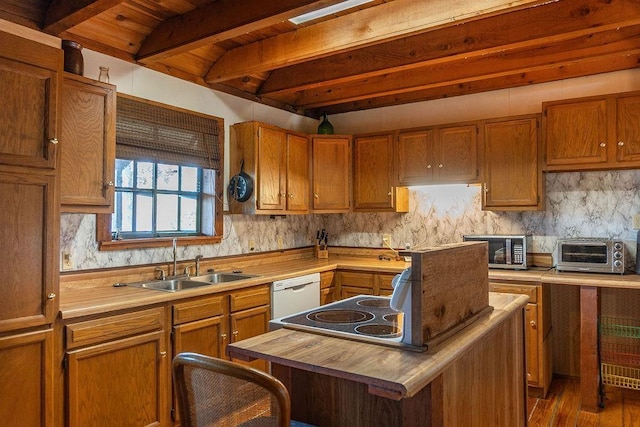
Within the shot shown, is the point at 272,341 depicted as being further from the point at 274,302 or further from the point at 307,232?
the point at 307,232

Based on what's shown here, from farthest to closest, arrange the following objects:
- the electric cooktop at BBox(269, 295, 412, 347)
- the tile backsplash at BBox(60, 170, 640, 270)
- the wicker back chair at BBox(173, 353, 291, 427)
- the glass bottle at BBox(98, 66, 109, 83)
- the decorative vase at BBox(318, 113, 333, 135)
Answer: the decorative vase at BBox(318, 113, 333, 135)
the tile backsplash at BBox(60, 170, 640, 270)
the glass bottle at BBox(98, 66, 109, 83)
the electric cooktop at BBox(269, 295, 412, 347)
the wicker back chair at BBox(173, 353, 291, 427)

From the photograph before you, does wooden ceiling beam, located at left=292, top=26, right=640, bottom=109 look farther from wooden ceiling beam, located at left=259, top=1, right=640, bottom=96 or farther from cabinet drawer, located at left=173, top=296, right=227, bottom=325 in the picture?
cabinet drawer, located at left=173, top=296, right=227, bottom=325

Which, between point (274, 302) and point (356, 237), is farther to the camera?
point (356, 237)

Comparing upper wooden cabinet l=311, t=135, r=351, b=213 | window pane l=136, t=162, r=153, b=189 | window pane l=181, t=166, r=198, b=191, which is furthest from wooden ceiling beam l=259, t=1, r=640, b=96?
window pane l=136, t=162, r=153, b=189

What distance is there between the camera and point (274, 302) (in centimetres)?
352

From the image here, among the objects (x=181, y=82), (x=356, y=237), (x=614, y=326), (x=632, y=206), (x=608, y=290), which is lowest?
(x=614, y=326)

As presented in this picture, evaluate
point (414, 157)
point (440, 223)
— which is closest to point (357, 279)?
point (440, 223)

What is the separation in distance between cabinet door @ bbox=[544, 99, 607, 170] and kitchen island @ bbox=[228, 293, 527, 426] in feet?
6.04

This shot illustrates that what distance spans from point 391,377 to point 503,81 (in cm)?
351

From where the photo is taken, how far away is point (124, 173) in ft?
10.7

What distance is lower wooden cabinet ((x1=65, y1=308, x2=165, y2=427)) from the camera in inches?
91.2

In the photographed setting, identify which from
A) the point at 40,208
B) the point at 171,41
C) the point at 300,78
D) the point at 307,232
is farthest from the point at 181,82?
the point at 307,232

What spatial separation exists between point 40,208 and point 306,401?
153cm

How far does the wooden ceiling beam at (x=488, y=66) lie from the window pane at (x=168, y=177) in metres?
1.49
